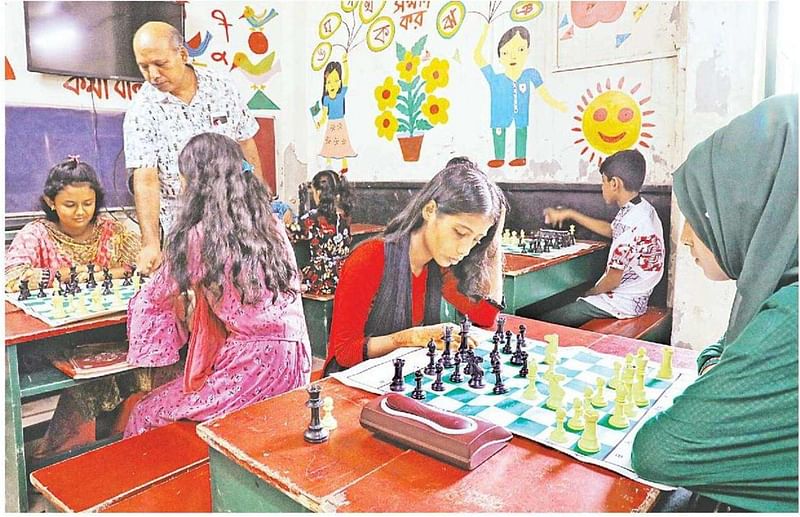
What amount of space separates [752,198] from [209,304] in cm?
207

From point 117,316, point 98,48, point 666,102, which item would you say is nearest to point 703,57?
point 666,102

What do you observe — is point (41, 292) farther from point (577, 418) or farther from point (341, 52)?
point (577, 418)

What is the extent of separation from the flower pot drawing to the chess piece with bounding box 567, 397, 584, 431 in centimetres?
152

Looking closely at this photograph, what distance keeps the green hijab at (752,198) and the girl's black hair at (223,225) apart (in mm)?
1807

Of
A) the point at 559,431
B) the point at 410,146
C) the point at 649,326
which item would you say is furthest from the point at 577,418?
the point at 410,146

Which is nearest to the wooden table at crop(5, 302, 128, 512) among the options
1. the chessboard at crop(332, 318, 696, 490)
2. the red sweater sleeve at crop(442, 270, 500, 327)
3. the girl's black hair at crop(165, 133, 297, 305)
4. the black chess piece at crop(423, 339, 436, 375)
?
the girl's black hair at crop(165, 133, 297, 305)

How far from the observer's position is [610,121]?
2.41 meters

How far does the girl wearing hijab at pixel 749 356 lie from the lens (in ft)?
4.19

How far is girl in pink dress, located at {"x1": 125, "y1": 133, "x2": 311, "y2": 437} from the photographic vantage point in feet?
8.45

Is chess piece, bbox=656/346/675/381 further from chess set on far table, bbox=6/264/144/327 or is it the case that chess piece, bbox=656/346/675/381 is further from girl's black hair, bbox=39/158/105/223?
girl's black hair, bbox=39/158/105/223

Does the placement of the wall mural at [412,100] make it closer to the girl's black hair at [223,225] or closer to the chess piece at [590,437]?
the girl's black hair at [223,225]

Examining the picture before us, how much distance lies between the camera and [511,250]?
2.69m

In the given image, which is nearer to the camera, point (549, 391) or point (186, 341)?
point (549, 391)

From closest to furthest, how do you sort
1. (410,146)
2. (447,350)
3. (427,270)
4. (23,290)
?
(447,350) → (23,290) → (427,270) → (410,146)
